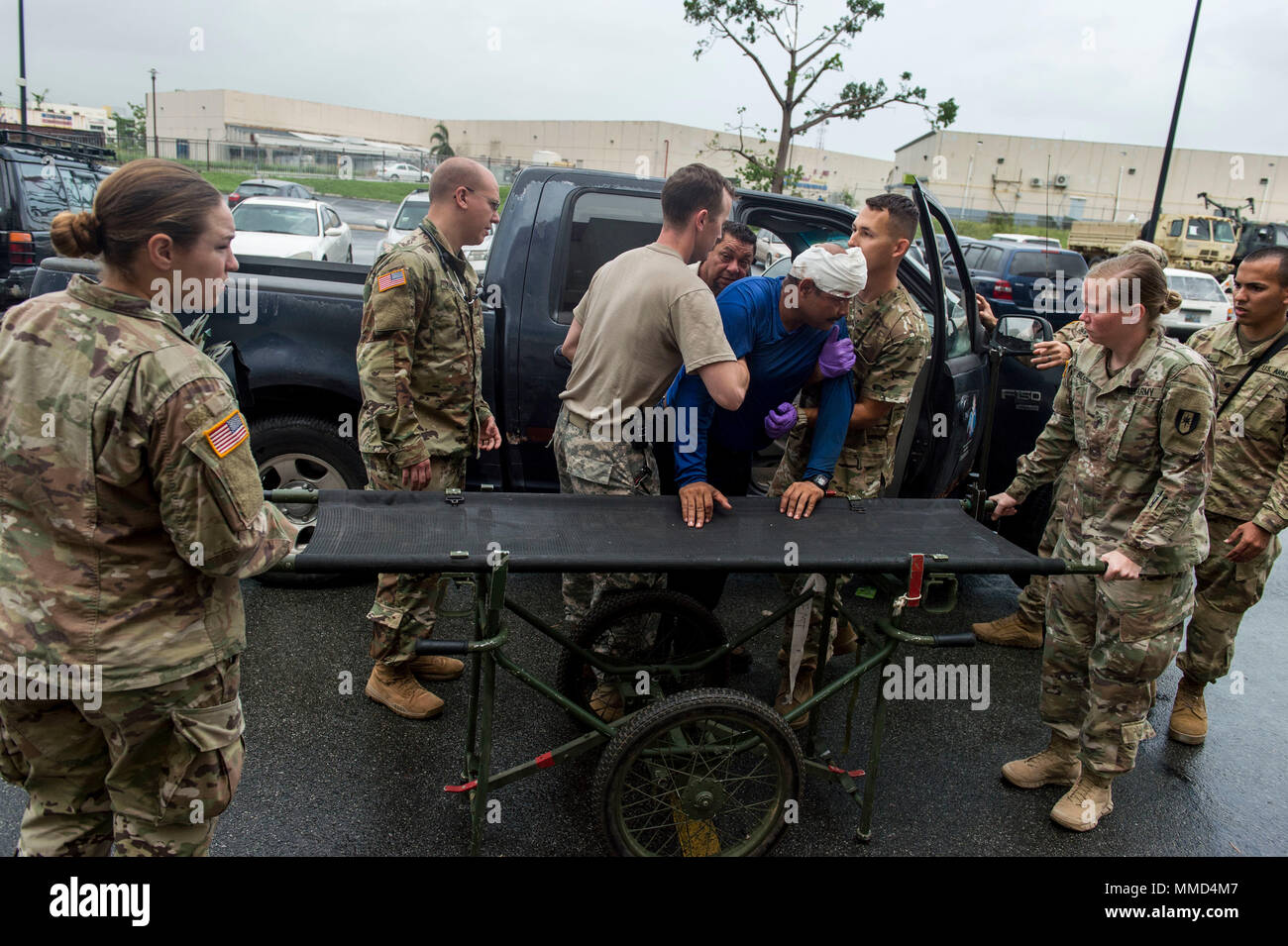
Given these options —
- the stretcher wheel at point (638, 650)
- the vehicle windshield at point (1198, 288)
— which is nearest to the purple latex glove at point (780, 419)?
the stretcher wheel at point (638, 650)

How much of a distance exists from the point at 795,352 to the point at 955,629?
7.12 feet

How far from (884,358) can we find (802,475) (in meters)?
0.58

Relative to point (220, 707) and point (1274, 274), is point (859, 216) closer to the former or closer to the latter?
point (1274, 274)

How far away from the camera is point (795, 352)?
2949 millimetres

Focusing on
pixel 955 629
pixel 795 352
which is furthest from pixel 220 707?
pixel 955 629

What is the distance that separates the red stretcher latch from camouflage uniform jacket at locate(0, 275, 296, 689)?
1.69 m

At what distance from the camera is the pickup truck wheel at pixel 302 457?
404cm

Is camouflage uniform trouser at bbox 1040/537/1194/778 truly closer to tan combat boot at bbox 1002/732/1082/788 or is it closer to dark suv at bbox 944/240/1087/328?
tan combat boot at bbox 1002/732/1082/788

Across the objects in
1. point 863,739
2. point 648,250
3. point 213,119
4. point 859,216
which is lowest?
point 863,739

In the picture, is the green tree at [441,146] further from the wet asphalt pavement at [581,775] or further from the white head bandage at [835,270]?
the white head bandage at [835,270]

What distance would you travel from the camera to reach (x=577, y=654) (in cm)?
281

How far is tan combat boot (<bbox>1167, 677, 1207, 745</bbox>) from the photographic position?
3510mm

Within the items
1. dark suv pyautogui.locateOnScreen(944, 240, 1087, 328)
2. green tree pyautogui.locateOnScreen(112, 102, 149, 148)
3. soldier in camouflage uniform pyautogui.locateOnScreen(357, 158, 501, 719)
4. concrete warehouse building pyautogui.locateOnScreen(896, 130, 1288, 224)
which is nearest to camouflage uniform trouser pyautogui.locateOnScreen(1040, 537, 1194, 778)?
soldier in camouflage uniform pyautogui.locateOnScreen(357, 158, 501, 719)

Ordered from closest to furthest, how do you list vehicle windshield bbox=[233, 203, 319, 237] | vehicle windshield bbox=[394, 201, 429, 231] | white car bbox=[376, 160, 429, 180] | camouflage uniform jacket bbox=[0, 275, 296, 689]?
camouflage uniform jacket bbox=[0, 275, 296, 689] → vehicle windshield bbox=[233, 203, 319, 237] → vehicle windshield bbox=[394, 201, 429, 231] → white car bbox=[376, 160, 429, 180]
